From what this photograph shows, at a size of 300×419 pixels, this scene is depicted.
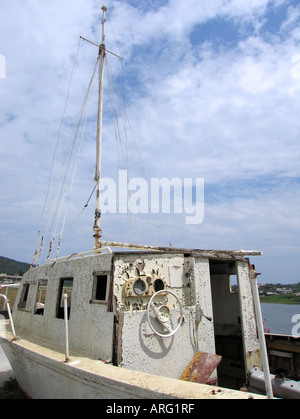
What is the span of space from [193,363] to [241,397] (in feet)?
8.32

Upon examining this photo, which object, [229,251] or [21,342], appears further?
[229,251]

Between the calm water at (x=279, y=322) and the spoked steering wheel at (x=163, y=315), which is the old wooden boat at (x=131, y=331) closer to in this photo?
the spoked steering wheel at (x=163, y=315)

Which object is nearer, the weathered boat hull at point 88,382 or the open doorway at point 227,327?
the weathered boat hull at point 88,382

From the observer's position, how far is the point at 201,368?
4883 mm

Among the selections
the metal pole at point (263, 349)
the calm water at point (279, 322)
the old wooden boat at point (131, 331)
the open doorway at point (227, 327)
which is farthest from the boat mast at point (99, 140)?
the calm water at point (279, 322)

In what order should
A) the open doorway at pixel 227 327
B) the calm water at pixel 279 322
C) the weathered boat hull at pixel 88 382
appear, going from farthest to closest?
the calm water at pixel 279 322 → the open doorway at pixel 227 327 → the weathered boat hull at pixel 88 382

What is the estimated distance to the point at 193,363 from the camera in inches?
199

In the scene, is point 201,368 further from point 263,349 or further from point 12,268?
point 12,268

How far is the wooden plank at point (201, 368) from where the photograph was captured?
4.74 m

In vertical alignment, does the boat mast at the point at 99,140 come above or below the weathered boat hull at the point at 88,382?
above

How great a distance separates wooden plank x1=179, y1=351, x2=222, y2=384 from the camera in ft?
15.6

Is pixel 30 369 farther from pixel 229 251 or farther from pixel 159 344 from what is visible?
pixel 229 251
